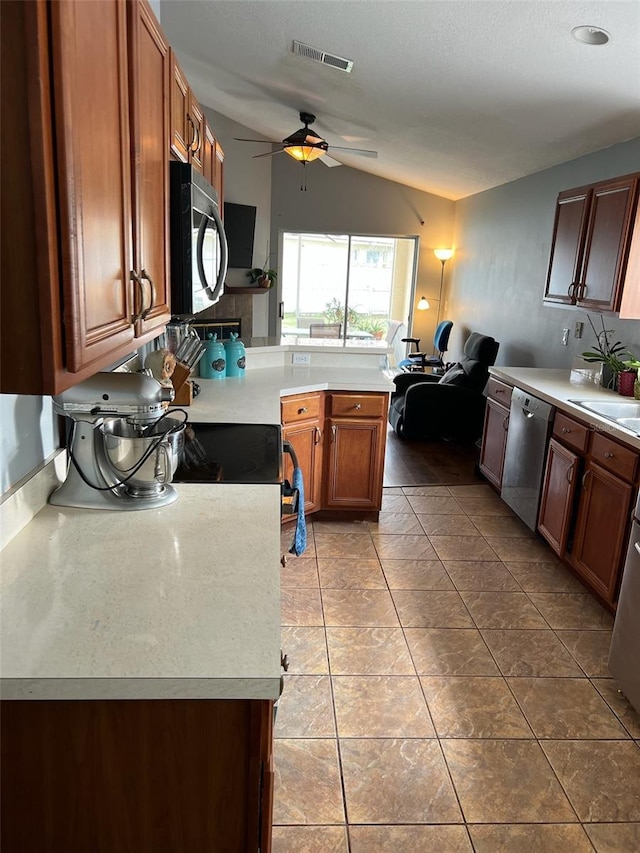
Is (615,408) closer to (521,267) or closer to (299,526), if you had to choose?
(299,526)

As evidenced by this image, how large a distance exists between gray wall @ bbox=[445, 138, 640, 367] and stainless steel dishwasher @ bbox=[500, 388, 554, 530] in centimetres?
73

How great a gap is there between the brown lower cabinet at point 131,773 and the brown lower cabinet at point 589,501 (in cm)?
209

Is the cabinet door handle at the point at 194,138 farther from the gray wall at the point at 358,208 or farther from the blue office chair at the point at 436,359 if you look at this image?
the gray wall at the point at 358,208

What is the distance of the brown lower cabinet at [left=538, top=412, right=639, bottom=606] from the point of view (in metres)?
2.62

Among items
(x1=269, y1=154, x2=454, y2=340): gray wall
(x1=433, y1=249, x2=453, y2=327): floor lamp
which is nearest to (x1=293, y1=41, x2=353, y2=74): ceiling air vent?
(x1=269, y1=154, x2=454, y2=340): gray wall

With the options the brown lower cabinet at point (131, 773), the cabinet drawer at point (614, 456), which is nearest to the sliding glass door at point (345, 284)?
the cabinet drawer at point (614, 456)

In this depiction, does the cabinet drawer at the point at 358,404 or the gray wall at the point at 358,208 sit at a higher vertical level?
the gray wall at the point at 358,208

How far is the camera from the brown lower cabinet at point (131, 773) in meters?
0.98

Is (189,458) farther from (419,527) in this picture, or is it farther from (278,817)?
(419,527)

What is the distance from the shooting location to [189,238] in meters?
1.76

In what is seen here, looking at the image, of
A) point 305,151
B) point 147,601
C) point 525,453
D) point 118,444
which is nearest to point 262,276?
point 305,151

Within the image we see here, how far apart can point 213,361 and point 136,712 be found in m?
2.50

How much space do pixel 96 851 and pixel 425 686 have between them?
57.8 inches

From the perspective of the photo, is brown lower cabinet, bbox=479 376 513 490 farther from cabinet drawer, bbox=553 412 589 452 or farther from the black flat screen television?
the black flat screen television
